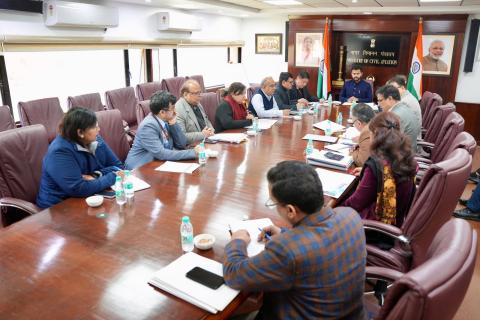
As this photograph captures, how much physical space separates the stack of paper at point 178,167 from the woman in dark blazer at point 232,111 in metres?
1.34

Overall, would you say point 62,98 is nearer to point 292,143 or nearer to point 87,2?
point 87,2

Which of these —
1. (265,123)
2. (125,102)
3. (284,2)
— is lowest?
(265,123)

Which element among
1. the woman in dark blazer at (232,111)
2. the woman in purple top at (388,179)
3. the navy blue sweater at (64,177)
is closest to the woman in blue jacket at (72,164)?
the navy blue sweater at (64,177)

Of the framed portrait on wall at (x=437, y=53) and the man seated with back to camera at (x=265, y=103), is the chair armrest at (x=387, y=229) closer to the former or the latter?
the man seated with back to camera at (x=265, y=103)

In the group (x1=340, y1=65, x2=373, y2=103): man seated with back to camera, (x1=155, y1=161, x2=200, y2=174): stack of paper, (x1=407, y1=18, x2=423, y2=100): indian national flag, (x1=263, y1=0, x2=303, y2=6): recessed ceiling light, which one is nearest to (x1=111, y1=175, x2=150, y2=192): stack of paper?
(x1=155, y1=161, x2=200, y2=174): stack of paper

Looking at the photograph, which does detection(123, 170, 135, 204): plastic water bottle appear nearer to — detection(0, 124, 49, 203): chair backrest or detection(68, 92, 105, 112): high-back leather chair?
detection(0, 124, 49, 203): chair backrest

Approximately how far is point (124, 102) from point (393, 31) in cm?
508

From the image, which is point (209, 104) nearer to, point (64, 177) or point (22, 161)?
point (22, 161)

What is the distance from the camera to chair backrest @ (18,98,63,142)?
400cm

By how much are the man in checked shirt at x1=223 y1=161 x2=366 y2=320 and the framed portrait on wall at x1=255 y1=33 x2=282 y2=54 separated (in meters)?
7.59

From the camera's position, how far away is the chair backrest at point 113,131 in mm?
3234

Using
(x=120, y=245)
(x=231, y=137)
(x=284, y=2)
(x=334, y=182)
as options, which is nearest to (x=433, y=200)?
(x=334, y=182)

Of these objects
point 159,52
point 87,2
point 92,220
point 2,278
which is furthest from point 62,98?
point 2,278

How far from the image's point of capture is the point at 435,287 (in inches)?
31.7
